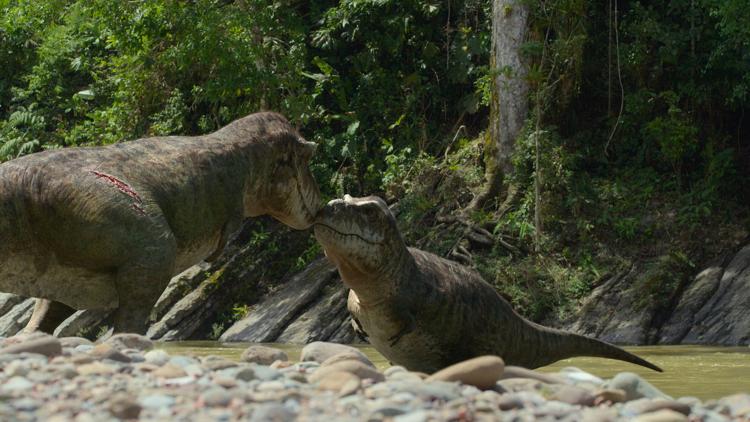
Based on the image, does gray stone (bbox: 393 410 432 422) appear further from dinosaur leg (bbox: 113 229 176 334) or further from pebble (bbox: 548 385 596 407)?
dinosaur leg (bbox: 113 229 176 334)

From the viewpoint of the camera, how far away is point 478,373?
4.91 m

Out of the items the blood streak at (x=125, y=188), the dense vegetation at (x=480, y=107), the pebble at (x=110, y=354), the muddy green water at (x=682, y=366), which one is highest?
the dense vegetation at (x=480, y=107)

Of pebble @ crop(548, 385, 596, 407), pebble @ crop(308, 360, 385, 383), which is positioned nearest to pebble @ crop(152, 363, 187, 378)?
pebble @ crop(308, 360, 385, 383)

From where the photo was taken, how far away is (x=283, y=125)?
8641 mm

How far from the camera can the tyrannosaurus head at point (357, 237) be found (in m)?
7.28

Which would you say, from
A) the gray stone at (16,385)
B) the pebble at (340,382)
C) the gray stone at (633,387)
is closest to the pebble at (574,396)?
the gray stone at (633,387)

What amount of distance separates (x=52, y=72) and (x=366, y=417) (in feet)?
60.1

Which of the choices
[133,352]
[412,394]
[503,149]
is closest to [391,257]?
[133,352]

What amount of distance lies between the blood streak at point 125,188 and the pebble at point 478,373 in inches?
107

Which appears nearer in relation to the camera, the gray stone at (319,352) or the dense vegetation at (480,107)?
the gray stone at (319,352)

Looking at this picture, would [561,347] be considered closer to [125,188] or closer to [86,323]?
[125,188]

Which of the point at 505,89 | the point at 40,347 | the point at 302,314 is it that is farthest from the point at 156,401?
the point at 505,89

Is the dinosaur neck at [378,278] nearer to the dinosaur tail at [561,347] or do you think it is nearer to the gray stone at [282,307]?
the dinosaur tail at [561,347]

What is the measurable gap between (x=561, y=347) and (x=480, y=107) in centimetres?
951
